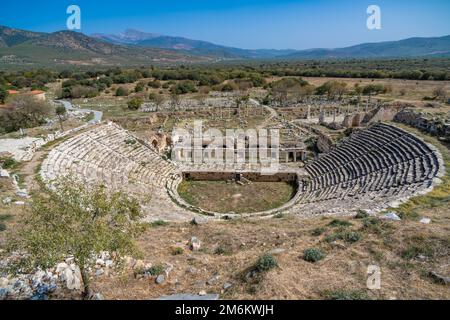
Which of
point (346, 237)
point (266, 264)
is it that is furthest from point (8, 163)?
point (346, 237)

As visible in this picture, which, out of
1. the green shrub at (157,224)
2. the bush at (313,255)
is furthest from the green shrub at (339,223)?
the green shrub at (157,224)

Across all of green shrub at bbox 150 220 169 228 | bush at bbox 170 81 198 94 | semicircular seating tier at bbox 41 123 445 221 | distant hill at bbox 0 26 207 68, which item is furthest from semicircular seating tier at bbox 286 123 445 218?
distant hill at bbox 0 26 207 68

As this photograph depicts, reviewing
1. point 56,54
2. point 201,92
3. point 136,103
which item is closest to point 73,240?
point 136,103

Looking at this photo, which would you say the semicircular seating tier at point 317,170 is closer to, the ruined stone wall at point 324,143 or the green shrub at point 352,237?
the ruined stone wall at point 324,143

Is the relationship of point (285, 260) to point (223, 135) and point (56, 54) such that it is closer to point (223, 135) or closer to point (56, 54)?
point (223, 135)

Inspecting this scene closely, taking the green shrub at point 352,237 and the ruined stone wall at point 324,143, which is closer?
the green shrub at point 352,237

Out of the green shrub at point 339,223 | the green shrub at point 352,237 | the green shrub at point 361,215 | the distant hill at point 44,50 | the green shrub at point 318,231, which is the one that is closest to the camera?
the green shrub at point 352,237

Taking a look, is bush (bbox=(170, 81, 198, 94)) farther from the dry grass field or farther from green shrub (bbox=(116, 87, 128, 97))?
the dry grass field
